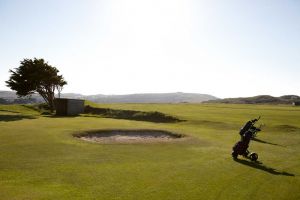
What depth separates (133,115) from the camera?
4978 cm

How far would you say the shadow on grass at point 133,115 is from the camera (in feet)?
148

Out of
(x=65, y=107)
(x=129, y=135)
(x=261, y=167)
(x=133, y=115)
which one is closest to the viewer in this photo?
(x=261, y=167)

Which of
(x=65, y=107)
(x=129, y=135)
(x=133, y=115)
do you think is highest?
(x=65, y=107)

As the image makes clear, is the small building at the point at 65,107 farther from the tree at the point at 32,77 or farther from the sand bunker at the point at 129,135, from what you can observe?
the sand bunker at the point at 129,135

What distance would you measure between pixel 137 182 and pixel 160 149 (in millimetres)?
8251

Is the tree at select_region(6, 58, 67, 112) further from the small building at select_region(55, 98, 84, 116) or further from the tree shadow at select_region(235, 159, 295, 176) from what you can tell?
the tree shadow at select_region(235, 159, 295, 176)

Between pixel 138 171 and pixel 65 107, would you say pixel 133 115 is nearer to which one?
pixel 65 107

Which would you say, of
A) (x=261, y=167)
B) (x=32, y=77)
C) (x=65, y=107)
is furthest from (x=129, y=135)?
(x=32, y=77)

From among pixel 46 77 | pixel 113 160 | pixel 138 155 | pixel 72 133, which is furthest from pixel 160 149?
pixel 46 77

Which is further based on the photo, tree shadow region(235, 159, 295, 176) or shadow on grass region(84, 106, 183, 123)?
shadow on grass region(84, 106, 183, 123)

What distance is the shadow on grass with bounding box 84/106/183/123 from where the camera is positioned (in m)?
45.2

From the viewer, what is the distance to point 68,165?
15.2 metres

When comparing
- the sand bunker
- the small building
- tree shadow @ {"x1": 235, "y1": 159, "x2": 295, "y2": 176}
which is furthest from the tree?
tree shadow @ {"x1": 235, "y1": 159, "x2": 295, "y2": 176}

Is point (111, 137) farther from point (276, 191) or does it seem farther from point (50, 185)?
point (276, 191)
